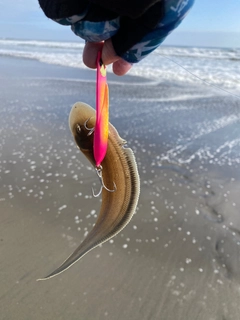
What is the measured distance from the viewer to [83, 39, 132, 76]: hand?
121 cm

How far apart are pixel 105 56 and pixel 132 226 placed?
6.45 ft

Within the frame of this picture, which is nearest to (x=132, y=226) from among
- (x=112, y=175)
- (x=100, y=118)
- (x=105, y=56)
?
(x=112, y=175)

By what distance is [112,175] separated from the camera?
1.55 metres

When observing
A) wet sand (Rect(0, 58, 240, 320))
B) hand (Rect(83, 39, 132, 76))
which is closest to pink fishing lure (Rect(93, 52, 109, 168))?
hand (Rect(83, 39, 132, 76))

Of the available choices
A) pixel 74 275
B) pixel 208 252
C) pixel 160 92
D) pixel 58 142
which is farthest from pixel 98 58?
pixel 160 92

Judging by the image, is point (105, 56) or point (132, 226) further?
point (132, 226)

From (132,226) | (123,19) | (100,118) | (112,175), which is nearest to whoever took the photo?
(123,19)

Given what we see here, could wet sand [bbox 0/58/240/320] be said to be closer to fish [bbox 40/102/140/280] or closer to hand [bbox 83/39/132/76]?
fish [bbox 40/102/140/280]

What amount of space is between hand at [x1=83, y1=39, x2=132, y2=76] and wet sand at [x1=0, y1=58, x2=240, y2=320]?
63.3 inches

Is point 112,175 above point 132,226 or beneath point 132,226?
above

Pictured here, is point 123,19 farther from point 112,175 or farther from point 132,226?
point 132,226

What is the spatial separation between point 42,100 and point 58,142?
89.4 inches

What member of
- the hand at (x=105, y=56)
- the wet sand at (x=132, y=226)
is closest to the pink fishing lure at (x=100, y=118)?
the hand at (x=105, y=56)

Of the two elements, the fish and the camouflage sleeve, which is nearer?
the camouflage sleeve
